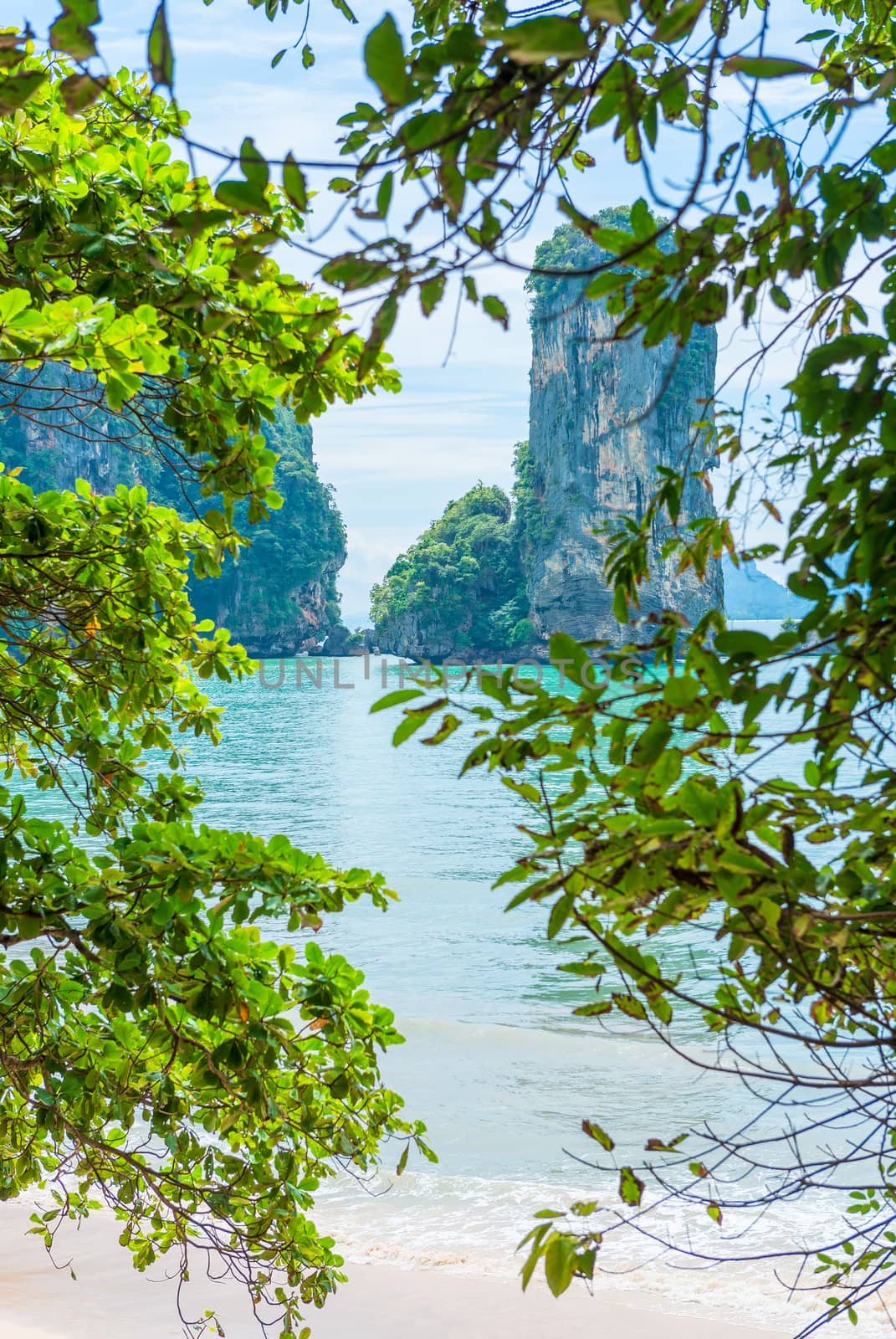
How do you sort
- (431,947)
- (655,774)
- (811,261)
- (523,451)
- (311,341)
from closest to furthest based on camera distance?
(655,774) < (811,261) < (311,341) < (431,947) < (523,451)

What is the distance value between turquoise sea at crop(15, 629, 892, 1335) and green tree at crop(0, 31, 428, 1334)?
0.64m

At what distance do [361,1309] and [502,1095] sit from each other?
2994 mm

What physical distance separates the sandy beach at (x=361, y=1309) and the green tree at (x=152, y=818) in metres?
1.98

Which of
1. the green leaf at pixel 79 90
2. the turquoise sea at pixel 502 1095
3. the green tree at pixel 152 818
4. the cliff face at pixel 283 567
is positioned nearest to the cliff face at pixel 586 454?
the cliff face at pixel 283 567

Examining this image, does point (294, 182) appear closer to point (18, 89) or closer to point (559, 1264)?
point (18, 89)

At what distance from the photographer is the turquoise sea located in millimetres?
5227

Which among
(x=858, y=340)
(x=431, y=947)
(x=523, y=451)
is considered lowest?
(x=431, y=947)

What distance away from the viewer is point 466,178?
106 cm

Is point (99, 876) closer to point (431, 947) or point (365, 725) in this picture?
point (431, 947)

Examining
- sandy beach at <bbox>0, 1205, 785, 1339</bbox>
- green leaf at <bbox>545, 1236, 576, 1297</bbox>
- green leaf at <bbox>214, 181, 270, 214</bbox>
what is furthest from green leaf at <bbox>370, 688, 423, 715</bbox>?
sandy beach at <bbox>0, 1205, 785, 1339</bbox>

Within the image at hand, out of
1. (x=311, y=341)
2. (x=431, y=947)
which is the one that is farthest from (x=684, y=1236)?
(x=431, y=947)

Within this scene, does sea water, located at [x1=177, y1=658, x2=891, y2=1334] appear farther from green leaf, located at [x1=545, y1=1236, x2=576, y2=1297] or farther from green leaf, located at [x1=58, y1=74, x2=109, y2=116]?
green leaf, located at [x1=58, y1=74, x2=109, y2=116]

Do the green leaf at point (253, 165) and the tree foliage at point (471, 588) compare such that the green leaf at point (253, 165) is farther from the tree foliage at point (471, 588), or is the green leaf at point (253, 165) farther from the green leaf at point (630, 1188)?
the tree foliage at point (471, 588)

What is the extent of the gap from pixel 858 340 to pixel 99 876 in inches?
67.2
